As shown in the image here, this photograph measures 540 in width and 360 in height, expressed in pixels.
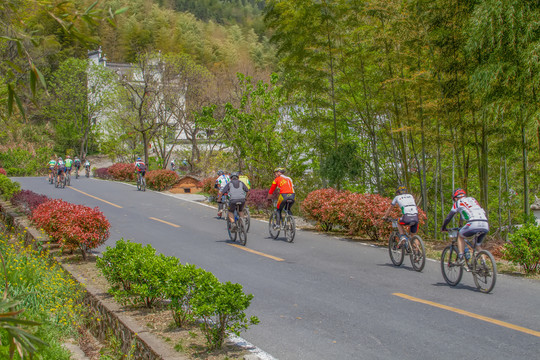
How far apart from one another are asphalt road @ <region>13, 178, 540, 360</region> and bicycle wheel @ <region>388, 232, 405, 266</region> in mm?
147

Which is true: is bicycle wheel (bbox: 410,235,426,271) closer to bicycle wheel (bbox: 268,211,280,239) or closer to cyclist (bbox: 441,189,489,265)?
cyclist (bbox: 441,189,489,265)

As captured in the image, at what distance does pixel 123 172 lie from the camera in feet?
126

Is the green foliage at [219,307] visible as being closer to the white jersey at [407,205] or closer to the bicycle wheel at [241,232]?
the white jersey at [407,205]

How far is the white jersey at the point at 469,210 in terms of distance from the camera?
891cm

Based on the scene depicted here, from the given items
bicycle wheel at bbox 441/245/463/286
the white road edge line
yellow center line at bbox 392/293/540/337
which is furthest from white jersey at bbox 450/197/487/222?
the white road edge line

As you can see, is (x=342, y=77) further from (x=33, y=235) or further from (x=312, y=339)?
(x=312, y=339)

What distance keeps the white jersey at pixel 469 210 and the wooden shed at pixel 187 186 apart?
22545 millimetres

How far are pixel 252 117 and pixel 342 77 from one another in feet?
18.0

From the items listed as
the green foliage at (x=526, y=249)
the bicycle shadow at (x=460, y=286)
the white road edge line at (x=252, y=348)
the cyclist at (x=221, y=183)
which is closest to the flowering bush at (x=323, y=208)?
the cyclist at (x=221, y=183)

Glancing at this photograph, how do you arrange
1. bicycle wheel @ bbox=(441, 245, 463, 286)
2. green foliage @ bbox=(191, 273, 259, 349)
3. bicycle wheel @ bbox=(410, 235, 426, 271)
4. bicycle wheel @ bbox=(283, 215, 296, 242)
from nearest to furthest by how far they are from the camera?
green foliage @ bbox=(191, 273, 259, 349) < bicycle wheel @ bbox=(441, 245, 463, 286) < bicycle wheel @ bbox=(410, 235, 426, 271) < bicycle wheel @ bbox=(283, 215, 296, 242)

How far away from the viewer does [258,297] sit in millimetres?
8242

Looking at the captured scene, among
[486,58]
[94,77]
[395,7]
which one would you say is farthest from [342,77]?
[94,77]

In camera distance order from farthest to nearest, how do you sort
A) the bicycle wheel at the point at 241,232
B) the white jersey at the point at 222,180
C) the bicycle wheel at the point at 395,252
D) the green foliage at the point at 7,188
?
1. the green foliage at the point at 7,188
2. the white jersey at the point at 222,180
3. the bicycle wheel at the point at 241,232
4. the bicycle wheel at the point at 395,252

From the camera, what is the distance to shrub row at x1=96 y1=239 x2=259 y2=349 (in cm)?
534
